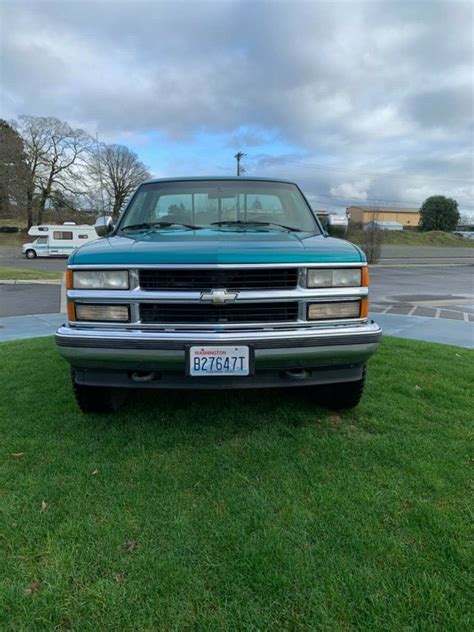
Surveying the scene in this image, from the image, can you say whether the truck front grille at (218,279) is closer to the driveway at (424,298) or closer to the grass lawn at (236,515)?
the grass lawn at (236,515)

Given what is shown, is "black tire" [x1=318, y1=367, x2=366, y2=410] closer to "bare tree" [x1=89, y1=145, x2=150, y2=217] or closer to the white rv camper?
the white rv camper

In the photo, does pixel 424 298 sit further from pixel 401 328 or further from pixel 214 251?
pixel 214 251

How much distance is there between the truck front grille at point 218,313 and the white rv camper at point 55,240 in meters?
30.2

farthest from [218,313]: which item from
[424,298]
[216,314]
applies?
[424,298]

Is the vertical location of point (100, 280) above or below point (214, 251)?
below

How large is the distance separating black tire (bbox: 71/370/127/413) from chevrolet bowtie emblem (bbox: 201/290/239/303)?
113cm

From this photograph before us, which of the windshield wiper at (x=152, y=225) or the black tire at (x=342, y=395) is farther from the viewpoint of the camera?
the windshield wiper at (x=152, y=225)

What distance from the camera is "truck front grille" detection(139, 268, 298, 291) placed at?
107 inches

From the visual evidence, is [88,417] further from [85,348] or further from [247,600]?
[247,600]

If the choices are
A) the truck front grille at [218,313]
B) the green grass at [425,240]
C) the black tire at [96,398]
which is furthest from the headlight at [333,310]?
the green grass at [425,240]

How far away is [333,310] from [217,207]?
157cm

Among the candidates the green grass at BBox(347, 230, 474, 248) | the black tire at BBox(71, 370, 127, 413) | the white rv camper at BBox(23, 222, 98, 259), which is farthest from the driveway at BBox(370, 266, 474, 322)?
the green grass at BBox(347, 230, 474, 248)

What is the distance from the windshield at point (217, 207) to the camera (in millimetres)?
3768

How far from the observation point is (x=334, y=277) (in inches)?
112
